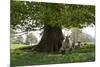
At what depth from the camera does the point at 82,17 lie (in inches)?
89.6

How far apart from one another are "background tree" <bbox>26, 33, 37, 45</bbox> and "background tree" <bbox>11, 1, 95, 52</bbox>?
2.5 inches

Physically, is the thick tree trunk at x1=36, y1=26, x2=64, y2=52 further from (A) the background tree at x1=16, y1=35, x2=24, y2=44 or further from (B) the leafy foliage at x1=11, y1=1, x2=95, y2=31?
(A) the background tree at x1=16, y1=35, x2=24, y2=44

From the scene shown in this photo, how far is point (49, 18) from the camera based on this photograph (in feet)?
6.99

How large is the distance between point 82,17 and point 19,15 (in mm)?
742

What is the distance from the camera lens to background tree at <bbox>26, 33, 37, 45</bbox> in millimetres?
2059

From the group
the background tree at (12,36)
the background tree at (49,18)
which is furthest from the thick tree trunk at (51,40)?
the background tree at (12,36)

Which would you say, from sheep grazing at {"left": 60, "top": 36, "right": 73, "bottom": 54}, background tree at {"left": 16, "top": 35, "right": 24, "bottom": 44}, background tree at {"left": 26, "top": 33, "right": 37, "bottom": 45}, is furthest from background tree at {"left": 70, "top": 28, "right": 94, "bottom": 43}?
background tree at {"left": 16, "top": 35, "right": 24, "bottom": 44}

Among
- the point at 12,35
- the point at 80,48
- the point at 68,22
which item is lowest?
the point at 80,48

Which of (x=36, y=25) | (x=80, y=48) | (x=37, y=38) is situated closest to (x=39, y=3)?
(x=36, y=25)

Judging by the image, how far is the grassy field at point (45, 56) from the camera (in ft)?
6.62

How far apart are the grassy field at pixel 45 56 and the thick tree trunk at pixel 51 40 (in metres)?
0.07

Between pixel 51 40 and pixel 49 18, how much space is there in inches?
9.5

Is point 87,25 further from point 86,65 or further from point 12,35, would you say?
point 12,35

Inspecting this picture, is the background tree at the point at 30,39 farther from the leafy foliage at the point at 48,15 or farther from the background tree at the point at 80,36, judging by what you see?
the background tree at the point at 80,36
